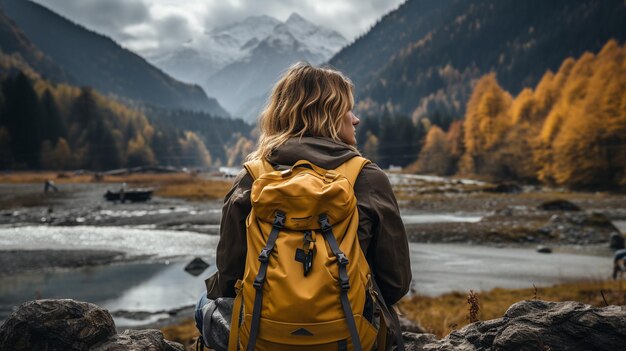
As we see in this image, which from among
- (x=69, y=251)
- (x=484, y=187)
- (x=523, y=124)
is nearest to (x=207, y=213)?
(x=69, y=251)

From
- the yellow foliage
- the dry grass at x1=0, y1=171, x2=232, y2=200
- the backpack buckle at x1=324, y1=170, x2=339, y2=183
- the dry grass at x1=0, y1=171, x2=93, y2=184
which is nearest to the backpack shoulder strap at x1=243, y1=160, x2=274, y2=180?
the backpack buckle at x1=324, y1=170, x2=339, y2=183

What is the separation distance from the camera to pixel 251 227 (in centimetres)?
282

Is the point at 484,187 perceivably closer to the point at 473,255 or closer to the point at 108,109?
the point at 473,255

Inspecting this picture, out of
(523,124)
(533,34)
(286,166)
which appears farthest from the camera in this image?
(533,34)

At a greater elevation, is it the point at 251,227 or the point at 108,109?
the point at 108,109

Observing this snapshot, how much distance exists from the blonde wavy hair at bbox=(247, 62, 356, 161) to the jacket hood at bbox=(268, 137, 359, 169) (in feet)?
0.25

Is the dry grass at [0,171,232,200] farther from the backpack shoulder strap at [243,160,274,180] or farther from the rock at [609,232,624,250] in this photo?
the backpack shoulder strap at [243,160,274,180]

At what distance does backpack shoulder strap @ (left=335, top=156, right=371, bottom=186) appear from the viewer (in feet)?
9.55

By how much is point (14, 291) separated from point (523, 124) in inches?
2371

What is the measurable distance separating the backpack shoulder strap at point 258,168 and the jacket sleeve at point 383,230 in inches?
22.8

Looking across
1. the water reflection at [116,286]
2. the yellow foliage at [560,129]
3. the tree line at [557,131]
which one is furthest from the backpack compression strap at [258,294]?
the tree line at [557,131]

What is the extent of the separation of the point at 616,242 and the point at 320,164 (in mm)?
23325

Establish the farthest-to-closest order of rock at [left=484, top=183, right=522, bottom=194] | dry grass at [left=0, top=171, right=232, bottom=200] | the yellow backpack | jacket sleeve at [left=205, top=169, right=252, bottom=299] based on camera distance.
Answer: dry grass at [left=0, top=171, right=232, bottom=200]
rock at [left=484, top=183, right=522, bottom=194]
jacket sleeve at [left=205, top=169, right=252, bottom=299]
the yellow backpack

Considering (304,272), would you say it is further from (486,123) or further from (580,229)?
(486,123)
